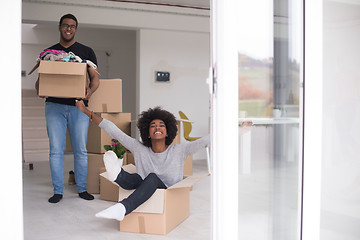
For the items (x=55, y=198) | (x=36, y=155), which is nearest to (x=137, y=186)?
(x=55, y=198)

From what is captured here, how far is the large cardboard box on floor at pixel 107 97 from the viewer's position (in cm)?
378

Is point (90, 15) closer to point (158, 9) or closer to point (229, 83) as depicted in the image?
point (158, 9)

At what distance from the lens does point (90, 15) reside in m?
5.59

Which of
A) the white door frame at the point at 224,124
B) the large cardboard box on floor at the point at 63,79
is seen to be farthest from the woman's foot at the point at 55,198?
the white door frame at the point at 224,124

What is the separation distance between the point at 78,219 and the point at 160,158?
80 cm

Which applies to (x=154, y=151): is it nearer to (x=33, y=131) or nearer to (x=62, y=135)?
(x=62, y=135)

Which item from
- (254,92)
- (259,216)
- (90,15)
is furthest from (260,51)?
(90,15)

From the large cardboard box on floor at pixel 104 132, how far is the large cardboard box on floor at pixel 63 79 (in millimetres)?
712

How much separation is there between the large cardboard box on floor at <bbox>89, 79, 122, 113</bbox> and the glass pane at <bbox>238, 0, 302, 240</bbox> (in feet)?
7.42

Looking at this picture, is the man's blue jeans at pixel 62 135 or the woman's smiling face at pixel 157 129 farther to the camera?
the man's blue jeans at pixel 62 135

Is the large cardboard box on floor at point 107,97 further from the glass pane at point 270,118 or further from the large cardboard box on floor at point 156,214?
the glass pane at point 270,118

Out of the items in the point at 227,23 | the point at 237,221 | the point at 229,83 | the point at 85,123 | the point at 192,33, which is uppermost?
the point at 192,33
